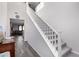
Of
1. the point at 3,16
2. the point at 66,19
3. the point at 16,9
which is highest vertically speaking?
the point at 16,9

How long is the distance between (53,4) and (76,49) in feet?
7.05

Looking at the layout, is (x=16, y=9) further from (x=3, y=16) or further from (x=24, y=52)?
(x=24, y=52)

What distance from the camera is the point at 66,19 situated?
3977 millimetres

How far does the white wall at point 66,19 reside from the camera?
3684 millimetres

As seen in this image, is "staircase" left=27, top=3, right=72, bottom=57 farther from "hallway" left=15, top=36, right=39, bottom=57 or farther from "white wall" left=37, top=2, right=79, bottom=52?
"hallway" left=15, top=36, right=39, bottom=57

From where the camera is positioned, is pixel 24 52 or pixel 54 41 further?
pixel 24 52

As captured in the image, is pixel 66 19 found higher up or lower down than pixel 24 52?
higher up

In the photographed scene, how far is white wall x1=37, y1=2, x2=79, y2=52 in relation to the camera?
3684mm

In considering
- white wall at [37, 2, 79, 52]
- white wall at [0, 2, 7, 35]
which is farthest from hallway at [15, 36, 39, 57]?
white wall at [37, 2, 79, 52]

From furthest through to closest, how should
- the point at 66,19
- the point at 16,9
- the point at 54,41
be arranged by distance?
the point at 16,9 → the point at 66,19 → the point at 54,41

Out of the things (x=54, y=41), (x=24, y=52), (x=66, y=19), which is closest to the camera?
(x=54, y=41)

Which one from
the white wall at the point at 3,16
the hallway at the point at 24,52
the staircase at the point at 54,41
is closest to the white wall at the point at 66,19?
the staircase at the point at 54,41

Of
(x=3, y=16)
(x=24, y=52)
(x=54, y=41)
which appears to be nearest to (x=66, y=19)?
(x=54, y=41)

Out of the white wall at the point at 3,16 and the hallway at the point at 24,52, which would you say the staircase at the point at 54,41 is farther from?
the white wall at the point at 3,16
